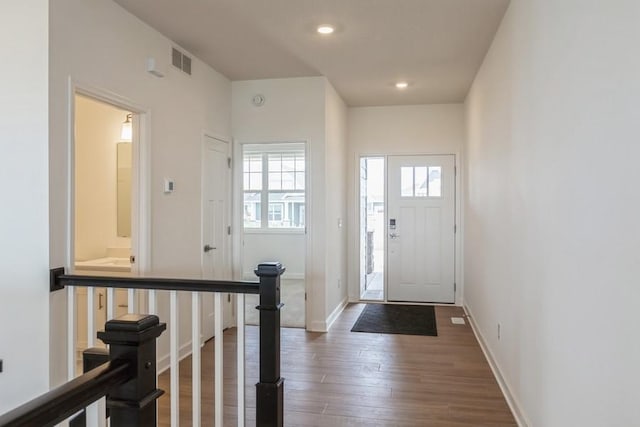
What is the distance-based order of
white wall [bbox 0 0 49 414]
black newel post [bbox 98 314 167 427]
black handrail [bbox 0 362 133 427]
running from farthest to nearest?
white wall [bbox 0 0 49 414], black newel post [bbox 98 314 167 427], black handrail [bbox 0 362 133 427]

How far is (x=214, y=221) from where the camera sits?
15.8 feet

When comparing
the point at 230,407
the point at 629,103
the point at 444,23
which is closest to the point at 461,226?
the point at 444,23

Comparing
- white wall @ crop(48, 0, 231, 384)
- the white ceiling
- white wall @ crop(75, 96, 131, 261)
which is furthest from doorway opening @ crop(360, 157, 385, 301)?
white wall @ crop(75, 96, 131, 261)

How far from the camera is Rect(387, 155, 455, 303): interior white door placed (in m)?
6.45

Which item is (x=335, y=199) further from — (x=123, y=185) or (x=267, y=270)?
(x=267, y=270)

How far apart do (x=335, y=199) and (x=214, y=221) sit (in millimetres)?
1534

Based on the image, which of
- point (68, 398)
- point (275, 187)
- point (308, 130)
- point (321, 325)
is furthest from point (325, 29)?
point (275, 187)

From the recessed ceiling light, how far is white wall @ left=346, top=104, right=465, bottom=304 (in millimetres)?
Result: 2877

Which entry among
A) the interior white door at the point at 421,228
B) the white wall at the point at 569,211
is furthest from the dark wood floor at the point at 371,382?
the interior white door at the point at 421,228

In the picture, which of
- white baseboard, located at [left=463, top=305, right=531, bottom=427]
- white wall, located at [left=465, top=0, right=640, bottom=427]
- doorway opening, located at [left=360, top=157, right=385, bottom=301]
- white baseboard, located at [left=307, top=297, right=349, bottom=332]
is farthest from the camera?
doorway opening, located at [left=360, top=157, right=385, bottom=301]

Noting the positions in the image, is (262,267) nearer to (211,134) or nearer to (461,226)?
(211,134)

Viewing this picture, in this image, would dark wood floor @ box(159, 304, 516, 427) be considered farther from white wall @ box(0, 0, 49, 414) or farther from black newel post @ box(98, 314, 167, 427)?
black newel post @ box(98, 314, 167, 427)

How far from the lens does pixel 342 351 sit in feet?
14.2

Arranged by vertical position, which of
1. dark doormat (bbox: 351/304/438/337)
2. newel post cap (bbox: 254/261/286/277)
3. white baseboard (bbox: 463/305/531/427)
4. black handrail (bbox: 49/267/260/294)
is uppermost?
newel post cap (bbox: 254/261/286/277)
